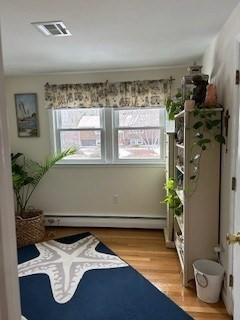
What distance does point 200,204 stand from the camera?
2320 mm

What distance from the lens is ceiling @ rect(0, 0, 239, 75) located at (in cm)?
171

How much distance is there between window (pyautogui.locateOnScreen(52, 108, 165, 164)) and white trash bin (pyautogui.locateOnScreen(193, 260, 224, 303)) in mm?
1709

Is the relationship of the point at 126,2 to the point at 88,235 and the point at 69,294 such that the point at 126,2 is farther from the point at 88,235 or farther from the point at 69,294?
the point at 88,235

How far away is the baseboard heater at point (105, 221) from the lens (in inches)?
148

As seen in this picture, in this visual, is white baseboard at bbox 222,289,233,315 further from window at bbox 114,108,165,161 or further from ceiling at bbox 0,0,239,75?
ceiling at bbox 0,0,239,75

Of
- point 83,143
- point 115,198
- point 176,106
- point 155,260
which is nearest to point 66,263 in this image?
point 155,260

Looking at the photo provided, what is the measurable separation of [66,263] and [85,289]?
0.52m

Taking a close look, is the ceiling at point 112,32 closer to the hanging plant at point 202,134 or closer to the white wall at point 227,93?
the white wall at point 227,93

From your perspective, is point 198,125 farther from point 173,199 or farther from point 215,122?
point 173,199

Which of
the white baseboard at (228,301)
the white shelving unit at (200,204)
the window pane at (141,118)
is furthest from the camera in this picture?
the window pane at (141,118)

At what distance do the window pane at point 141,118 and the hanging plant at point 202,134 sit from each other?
1.43 meters

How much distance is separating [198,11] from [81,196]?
2848mm

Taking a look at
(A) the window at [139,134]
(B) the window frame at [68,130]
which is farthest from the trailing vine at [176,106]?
(B) the window frame at [68,130]

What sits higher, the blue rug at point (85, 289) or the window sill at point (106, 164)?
the window sill at point (106, 164)
